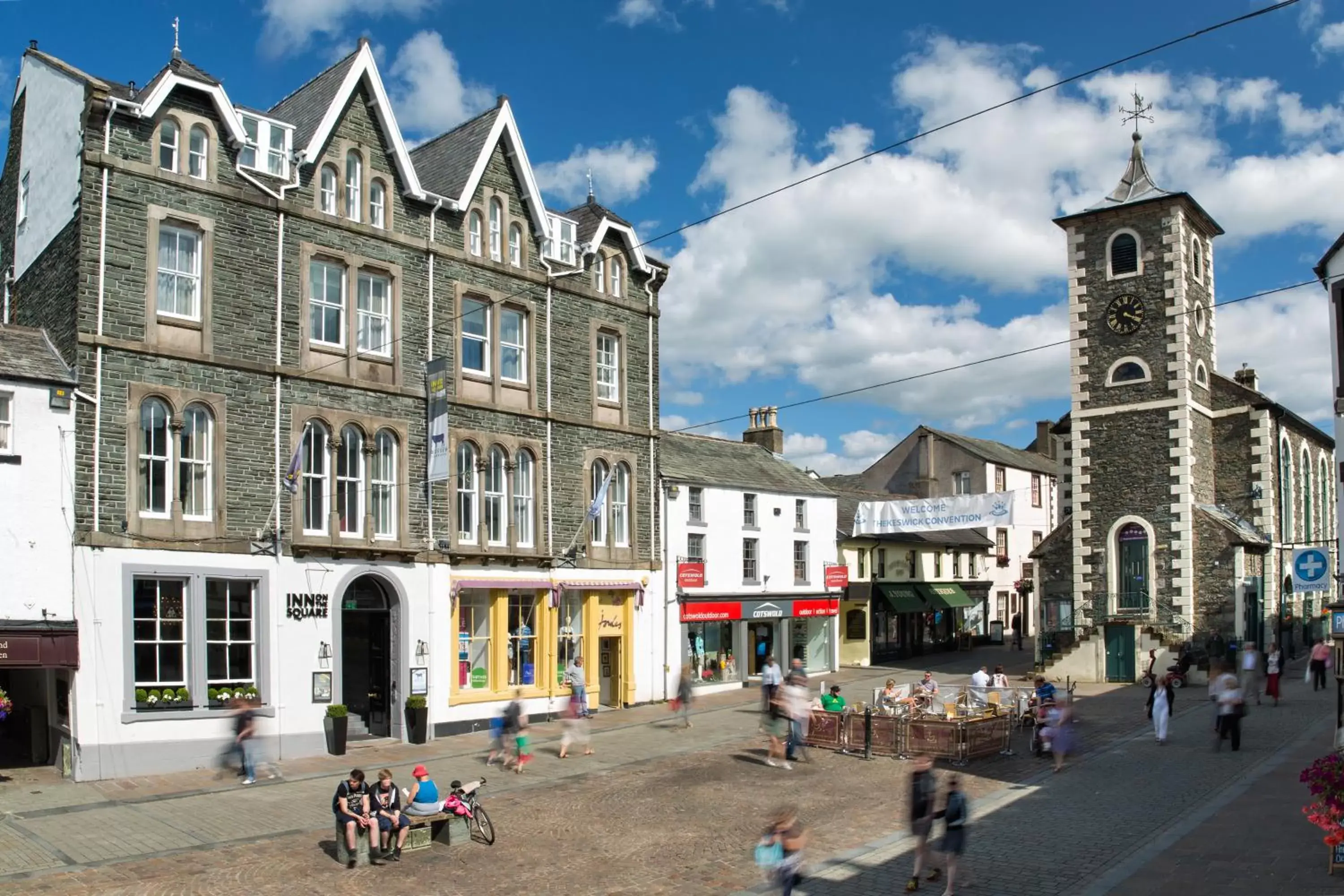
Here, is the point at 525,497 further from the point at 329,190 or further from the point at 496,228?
the point at 329,190

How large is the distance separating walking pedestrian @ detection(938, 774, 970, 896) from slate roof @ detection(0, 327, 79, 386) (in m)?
17.1

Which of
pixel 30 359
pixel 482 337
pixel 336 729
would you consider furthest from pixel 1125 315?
pixel 30 359

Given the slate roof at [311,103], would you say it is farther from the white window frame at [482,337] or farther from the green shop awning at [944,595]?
the green shop awning at [944,595]

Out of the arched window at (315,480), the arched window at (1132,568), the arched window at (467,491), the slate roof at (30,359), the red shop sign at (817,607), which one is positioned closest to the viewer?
the slate roof at (30,359)

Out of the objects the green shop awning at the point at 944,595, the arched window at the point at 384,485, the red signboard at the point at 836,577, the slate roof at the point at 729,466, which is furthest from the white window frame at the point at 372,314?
the green shop awning at the point at 944,595

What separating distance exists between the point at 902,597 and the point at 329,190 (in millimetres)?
29770

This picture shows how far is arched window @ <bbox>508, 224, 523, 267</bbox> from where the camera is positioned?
1181 inches

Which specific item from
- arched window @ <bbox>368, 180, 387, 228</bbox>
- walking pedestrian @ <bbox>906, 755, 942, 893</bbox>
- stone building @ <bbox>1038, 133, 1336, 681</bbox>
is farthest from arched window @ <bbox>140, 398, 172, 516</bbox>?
stone building @ <bbox>1038, 133, 1336, 681</bbox>

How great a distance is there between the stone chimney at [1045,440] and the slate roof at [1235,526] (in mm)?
30436

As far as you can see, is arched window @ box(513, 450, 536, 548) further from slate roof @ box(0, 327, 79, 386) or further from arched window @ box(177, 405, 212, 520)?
slate roof @ box(0, 327, 79, 386)

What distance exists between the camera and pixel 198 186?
2341 centimetres

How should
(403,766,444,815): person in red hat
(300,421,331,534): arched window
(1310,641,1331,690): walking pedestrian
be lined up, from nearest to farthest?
(403,766,444,815): person in red hat → (300,421,331,534): arched window → (1310,641,1331,690): walking pedestrian

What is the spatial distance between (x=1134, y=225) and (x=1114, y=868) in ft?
98.4

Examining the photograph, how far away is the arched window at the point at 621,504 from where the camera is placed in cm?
3241
